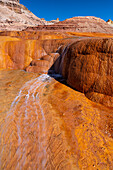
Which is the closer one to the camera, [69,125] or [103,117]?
[69,125]

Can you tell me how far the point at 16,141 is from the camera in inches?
87.1

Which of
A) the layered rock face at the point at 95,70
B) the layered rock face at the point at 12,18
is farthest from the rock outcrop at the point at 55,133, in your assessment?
the layered rock face at the point at 12,18

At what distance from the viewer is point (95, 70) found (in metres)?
3.70

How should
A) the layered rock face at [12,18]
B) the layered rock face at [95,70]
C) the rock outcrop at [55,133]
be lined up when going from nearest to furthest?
the rock outcrop at [55,133]
the layered rock face at [95,70]
the layered rock face at [12,18]

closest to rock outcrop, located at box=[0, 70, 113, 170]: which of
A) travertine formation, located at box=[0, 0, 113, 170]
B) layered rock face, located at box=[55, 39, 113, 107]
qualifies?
travertine formation, located at box=[0, 0, 113, 170]

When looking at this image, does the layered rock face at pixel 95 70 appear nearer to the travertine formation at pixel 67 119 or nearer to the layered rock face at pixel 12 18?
the travertine formation at pixel 67 119

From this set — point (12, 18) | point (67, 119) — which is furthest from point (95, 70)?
point (12, 18)

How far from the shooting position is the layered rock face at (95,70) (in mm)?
3369

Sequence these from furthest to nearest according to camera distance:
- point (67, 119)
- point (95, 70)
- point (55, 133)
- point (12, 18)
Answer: point (12, 18) < point (95, 70) < point (67, 119) < point (55, 133)

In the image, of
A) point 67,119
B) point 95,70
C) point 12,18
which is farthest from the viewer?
point 12,18

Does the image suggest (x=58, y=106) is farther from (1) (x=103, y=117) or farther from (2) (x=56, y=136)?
(1) (x=103, y=117)

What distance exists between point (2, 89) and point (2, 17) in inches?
1604

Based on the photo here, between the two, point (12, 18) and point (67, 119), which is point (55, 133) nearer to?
point (67, 119)

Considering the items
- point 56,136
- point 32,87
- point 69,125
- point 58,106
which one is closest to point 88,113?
point 69,125
